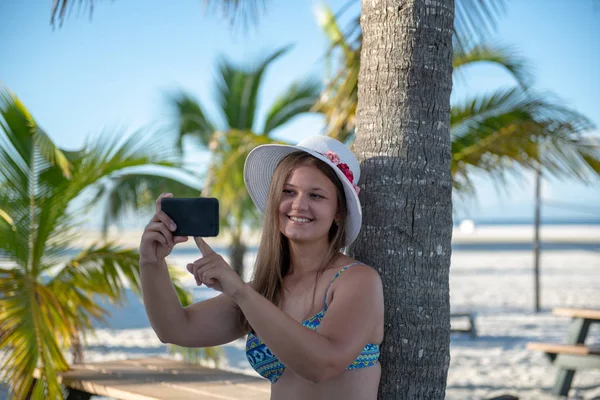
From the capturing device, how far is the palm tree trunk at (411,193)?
2.52 m

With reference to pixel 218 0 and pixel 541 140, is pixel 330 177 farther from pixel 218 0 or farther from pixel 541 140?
pixel 541 140

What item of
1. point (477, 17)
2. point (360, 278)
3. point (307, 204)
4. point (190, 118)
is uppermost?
point (190, 118)

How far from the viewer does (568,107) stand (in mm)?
6711

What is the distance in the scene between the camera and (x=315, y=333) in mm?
1932

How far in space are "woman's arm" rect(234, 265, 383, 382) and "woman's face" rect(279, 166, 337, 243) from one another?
1.03 feet

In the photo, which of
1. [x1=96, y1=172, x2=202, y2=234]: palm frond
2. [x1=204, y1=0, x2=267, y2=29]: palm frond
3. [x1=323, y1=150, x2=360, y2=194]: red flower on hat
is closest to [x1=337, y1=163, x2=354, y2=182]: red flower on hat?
[x1=323, y1=150, x2=360, y2=194]: red flower on hat

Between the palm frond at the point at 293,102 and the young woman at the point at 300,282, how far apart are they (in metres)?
9.92

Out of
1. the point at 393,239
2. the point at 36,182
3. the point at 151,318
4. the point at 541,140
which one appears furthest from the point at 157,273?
the point at 541,140

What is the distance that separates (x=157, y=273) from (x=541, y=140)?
5214mm

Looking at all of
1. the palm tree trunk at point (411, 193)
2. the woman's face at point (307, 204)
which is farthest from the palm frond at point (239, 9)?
the woman's face at point (307, 204)

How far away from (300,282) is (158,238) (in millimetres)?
549

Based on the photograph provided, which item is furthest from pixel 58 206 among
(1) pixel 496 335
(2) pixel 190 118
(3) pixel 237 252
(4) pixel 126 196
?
(2) pixel 190 118

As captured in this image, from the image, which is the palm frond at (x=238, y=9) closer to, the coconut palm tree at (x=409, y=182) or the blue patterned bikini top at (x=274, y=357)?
the coconut palm tree at (x=409, y=182)

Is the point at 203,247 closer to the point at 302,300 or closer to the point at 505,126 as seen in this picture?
the point at 302,300
